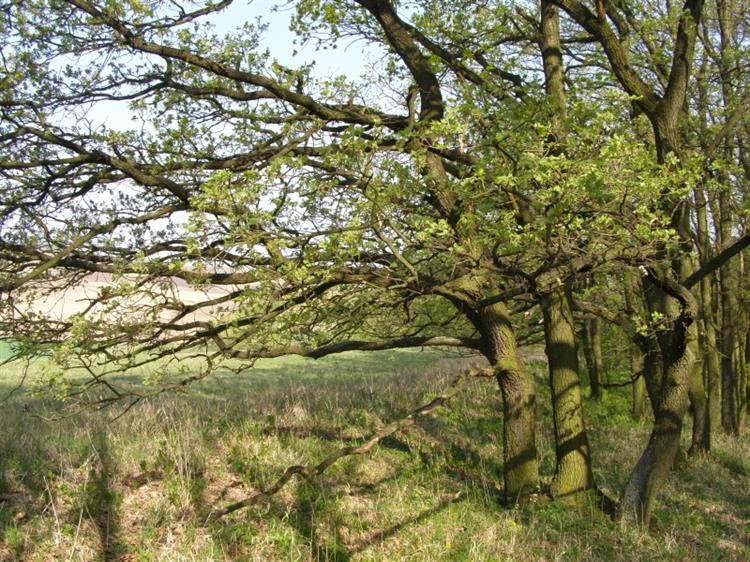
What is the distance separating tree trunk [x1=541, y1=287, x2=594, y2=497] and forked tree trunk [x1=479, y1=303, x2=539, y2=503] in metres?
0.46

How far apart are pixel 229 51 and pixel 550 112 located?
3782 millimetres

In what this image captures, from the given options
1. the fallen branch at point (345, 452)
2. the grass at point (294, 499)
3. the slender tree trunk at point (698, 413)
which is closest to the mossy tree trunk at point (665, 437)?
the grass at point (294, 499)

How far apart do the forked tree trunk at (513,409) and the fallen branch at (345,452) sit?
392 millimetres

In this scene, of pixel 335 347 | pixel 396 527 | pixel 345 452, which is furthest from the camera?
pixel 335 347

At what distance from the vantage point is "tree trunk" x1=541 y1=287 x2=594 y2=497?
9758mm

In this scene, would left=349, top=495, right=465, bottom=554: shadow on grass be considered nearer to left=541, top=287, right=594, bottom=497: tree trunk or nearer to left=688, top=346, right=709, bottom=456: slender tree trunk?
left=541, top=287, right=594, bottom=497: tree trunk

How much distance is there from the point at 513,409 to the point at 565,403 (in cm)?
88

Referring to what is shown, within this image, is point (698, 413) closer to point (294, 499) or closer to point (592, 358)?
point (592, 358)

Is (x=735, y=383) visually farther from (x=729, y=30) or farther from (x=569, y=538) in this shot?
(x=569, y=538)

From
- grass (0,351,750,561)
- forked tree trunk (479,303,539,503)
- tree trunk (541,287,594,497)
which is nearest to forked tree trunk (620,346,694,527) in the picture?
grass (0,351,750,561)

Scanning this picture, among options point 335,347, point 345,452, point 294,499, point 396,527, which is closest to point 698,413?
point 396,527

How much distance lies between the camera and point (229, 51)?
8516mm

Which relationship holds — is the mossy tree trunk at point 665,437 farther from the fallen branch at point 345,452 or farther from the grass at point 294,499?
the fallen branch at point 345,452

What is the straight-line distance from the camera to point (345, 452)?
705cm
